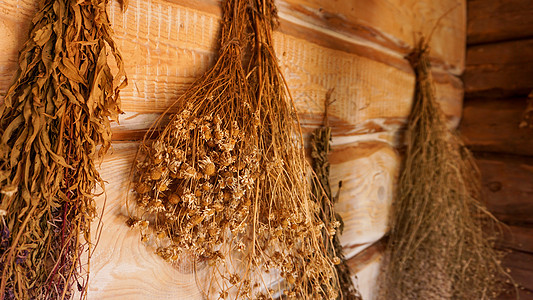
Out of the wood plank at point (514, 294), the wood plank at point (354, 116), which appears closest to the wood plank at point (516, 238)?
the wood plank at point (514, 294)

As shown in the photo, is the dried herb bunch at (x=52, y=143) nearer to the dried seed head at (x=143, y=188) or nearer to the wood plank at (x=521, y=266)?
the dried seed head at (x=143, y=188)

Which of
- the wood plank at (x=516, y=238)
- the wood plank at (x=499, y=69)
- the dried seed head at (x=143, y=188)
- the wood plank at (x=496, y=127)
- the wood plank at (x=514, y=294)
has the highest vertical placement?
the wood plank at (x=499, y=69)

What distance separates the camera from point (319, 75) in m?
0.99

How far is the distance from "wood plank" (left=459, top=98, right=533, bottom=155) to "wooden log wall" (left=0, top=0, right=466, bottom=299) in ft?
0.23

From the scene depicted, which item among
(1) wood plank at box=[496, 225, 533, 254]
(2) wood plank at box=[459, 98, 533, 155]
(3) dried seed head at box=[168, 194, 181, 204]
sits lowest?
(1) wood plank at box=[496, 225, 533, 254]

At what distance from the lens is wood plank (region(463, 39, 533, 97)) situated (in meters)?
1.54

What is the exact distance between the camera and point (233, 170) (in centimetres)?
62

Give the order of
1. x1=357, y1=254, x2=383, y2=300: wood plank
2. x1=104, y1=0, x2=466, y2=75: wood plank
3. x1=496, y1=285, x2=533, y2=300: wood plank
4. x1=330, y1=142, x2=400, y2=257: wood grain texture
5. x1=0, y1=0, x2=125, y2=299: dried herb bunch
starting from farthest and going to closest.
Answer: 1. x1=496, y1=285, x2=533, y2=300: wood plank
2. x1=357, y1=254, x2=383, y2=300: wood plank
3. x1=330, y1=142, x2=400, y2=257: wood grain texture
4. x1=104, y1=0, x2=466, y2=75: wood plank
5. x1=0, y1=0, x2=125, y2=299: dried herb bunch

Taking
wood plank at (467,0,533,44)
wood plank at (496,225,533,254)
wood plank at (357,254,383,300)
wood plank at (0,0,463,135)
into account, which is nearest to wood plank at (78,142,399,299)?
wood plank at (0,0,463,135)

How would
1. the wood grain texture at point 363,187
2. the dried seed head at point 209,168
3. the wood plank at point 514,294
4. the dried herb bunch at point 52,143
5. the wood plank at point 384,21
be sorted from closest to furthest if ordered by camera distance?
the dried herb bunch at point 52,143 → the dried seed head at point 209,168 → the wood plank at point 384,21 → the wood grain texture at point 363,187 → the wood plank at point 514,294

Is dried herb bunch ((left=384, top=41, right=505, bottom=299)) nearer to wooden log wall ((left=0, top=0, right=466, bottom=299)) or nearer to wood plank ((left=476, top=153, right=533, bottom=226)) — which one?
wooden log wall ((left=0, top=0, right=466, bottom=299))

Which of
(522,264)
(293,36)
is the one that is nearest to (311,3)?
(293,36)

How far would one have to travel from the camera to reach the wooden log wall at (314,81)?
0.63m

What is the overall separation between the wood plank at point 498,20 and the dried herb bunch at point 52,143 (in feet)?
5.61
